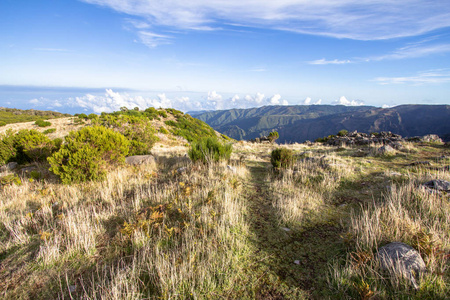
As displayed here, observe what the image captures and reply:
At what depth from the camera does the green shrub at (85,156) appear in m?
6.46

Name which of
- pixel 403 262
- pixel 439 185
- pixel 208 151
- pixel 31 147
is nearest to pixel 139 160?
pixel 208 151

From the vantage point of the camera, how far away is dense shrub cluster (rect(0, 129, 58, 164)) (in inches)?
358

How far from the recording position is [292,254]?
10.7ft

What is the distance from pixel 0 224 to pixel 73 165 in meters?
2.51

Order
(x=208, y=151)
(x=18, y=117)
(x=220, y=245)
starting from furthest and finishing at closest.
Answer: (x=18, y=117), (x=208, y=151), (x=220, y=245)

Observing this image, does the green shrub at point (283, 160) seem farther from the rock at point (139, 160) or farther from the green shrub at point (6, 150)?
the green shrub at point (6, 150)

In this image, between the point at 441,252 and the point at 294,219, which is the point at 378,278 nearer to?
the point at 441,252

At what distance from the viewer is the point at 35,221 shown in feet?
13.5

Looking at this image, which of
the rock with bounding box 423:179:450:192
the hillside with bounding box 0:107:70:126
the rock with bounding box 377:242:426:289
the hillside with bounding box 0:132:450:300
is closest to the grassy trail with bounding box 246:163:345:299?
the hillside with bounding box 0:132:450:300

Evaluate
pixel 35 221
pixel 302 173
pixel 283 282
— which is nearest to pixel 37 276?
pixel 35 221

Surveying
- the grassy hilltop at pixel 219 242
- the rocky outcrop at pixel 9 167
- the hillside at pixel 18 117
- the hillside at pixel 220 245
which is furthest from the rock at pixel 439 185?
the hillside at pixel 18 117

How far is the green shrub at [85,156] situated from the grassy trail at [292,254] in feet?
18.8

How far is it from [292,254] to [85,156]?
22.8 feet

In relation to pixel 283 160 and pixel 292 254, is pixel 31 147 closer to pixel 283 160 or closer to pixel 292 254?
pixel 283 160
